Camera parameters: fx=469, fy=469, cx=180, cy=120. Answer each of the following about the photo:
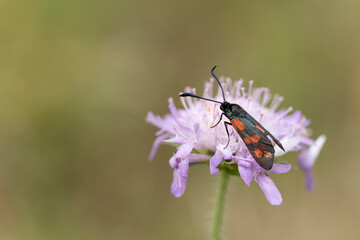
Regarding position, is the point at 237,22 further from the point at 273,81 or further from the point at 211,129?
the point at 211,129

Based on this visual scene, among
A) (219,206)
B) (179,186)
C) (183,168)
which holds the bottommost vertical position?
(219,206)

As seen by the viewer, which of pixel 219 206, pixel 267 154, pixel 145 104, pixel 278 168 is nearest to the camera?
pixel 267 154

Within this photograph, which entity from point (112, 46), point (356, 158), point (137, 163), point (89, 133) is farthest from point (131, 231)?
point (356, 158)

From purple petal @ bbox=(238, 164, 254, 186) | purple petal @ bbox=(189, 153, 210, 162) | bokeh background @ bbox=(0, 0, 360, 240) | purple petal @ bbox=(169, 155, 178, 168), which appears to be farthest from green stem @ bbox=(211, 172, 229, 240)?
bokeh background @ bbox=(0, 0, 360, 240)

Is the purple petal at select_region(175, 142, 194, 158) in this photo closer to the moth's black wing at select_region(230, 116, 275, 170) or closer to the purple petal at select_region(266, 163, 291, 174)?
the moth's black wing at select_region(230, 116, 275, 170)

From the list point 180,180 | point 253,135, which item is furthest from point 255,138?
point 180,180

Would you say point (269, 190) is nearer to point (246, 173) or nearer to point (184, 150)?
point (246, 173)
